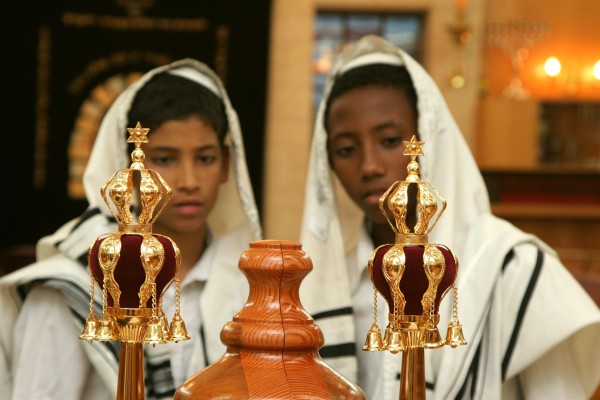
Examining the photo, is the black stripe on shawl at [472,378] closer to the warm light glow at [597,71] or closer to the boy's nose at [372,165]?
the boy's nose at [372,165]

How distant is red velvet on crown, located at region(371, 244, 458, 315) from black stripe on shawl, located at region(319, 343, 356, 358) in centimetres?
95

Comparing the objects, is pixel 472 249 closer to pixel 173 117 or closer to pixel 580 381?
pixel 580 381

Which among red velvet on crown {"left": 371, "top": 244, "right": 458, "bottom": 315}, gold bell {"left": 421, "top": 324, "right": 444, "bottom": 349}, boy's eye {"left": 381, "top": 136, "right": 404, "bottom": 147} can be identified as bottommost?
gold bell {"left": 421, "top": 324, "right": 444, "bottom": 349}

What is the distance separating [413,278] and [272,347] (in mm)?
197

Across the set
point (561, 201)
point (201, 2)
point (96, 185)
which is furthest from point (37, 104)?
point (96, 185)

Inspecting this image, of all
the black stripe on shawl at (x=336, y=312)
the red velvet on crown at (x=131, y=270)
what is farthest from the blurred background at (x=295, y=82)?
the red velvet on crown at (x=131, y=270)

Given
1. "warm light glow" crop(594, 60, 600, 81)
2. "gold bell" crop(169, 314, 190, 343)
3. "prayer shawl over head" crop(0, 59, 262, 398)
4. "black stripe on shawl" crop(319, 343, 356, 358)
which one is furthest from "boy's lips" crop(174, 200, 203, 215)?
"warm light glow" crop(594, 60, 600, 81)

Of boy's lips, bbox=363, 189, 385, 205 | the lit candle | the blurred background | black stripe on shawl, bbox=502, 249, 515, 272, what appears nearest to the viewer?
black stripe on shawl, bbox=502, 249, 515, 272

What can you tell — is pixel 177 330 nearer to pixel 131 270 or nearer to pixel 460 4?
pixel 131 270

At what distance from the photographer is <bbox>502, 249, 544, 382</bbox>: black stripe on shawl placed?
80.5 inches

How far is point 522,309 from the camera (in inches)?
82.7

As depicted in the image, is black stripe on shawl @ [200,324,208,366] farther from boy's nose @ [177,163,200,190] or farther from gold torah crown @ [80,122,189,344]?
gold torah crown @ [80,122,189,344]

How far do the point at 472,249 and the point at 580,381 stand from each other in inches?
13.1

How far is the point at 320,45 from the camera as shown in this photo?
8.55m
